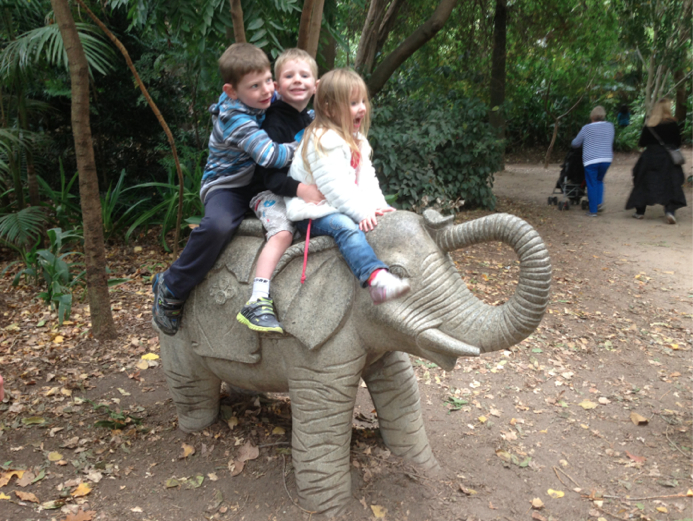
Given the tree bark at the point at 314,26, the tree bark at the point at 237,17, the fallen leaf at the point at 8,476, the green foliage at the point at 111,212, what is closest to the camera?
the fallen leaf at the point at 8,476

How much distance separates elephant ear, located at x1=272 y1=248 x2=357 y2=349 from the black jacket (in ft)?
1.03

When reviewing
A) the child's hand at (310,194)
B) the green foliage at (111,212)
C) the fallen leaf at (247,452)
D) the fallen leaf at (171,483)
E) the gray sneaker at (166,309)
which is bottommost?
the fallen leaf at (171,483)

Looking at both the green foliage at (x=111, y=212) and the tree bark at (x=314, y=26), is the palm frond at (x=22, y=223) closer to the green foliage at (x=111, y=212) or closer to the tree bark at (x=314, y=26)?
the green foliage at (x=111, y=212)

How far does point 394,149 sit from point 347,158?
5.80 m

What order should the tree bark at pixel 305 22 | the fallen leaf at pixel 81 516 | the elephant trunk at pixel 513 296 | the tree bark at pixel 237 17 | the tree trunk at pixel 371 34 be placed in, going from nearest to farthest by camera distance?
the elephant trunk at pixel 513 296 < the fallen leaf at pixel 81 516 < the tree bark at pixel 237 17 < the tree bark at pixel 305 22 < the tree trunk at pixel 371 34

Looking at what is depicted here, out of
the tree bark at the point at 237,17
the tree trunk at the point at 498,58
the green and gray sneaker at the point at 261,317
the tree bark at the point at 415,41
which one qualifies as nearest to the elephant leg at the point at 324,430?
the green and gray sneaker at the point at 261,317

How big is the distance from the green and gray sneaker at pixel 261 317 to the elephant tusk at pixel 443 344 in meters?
0.58

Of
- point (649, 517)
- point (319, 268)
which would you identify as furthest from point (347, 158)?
point (649, 517)

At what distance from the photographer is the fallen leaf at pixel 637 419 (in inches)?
142

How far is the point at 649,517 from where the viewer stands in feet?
8.96

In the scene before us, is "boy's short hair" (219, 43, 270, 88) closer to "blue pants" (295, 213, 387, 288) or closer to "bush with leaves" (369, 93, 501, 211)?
"blue pants" (295, 213, 387, 288)

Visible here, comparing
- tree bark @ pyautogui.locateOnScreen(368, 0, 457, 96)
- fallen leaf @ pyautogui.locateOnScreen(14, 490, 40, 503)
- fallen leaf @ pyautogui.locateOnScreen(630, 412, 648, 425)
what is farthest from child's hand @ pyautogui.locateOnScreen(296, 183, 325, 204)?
tree bark @ pyautogui.locateOnScreen(368, 0, 457, 96)

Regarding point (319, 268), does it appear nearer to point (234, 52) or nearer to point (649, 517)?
point (234, 52)

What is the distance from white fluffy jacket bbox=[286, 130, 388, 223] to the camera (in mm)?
2178
